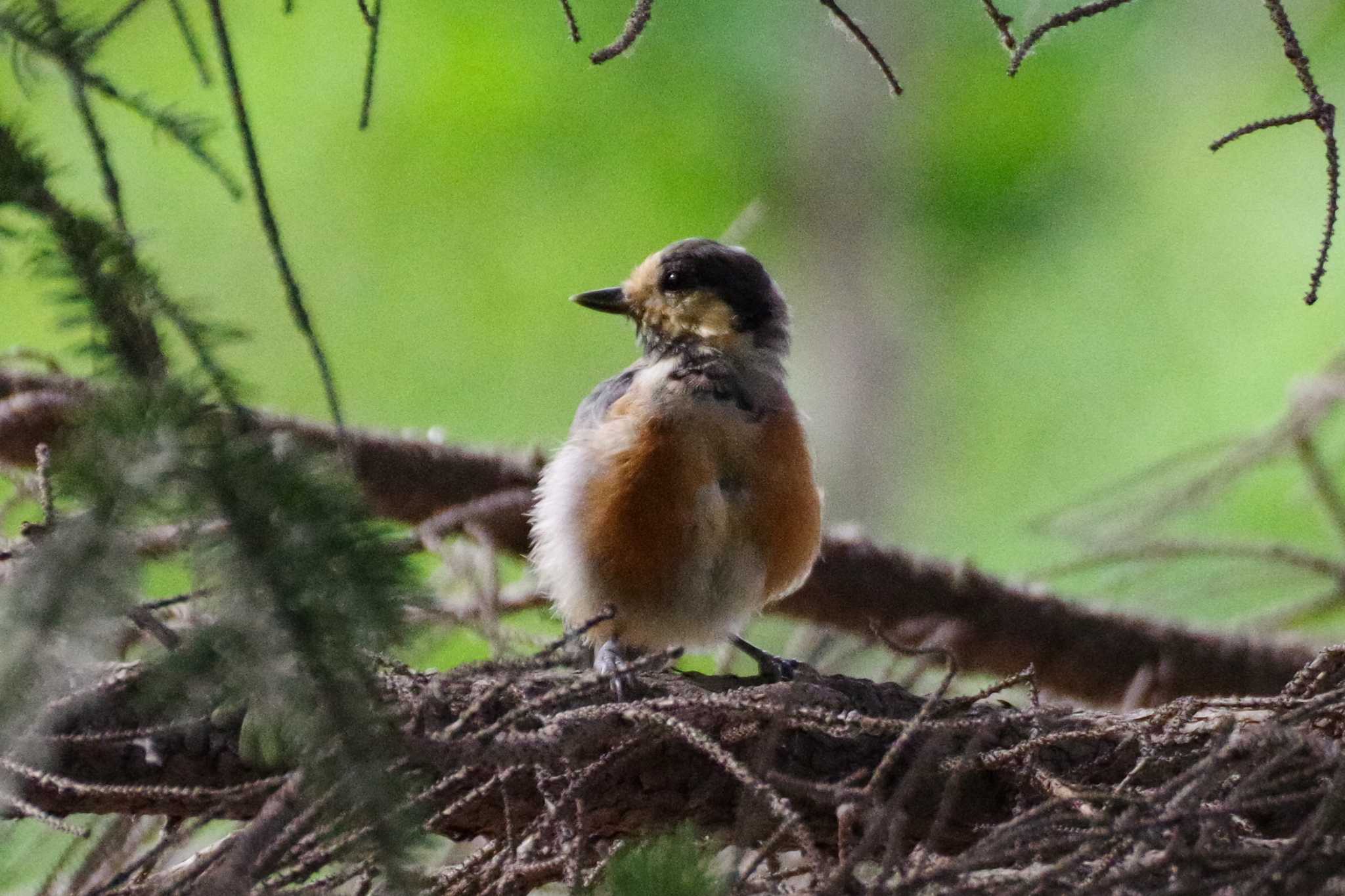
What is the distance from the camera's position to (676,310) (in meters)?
Answer: 3.07

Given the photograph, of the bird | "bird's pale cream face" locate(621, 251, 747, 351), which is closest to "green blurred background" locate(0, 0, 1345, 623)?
"bird's pale cream face" locate(621, 251, 747, 351)

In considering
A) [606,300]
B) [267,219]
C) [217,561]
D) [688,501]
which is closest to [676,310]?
[606,300]

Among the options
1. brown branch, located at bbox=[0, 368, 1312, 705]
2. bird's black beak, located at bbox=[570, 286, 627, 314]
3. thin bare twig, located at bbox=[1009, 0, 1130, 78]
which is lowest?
brown branch, located at bbox=[0, 368, 1312, 705]

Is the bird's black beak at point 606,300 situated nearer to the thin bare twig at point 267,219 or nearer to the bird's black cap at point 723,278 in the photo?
the bird's black cap at point 723,278

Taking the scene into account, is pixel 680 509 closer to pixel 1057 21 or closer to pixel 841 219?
pixel 1057 21

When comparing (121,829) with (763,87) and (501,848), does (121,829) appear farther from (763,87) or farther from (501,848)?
(763,87)

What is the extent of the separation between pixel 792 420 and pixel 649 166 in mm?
4676

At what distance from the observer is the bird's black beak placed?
3150 millimetres

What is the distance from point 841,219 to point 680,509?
6.12m

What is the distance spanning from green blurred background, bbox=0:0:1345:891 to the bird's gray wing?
3.05 meters

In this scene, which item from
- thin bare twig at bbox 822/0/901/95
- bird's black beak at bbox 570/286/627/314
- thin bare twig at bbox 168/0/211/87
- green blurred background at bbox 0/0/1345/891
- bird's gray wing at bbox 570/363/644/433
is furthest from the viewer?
green blurred background at bbox 0/0/1345/891

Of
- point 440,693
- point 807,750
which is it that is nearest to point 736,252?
point 807,750

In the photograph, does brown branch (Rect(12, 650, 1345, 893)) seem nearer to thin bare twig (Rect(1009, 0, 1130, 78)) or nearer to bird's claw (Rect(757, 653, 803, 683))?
bird's claw (Rect(757, 653, 803, 683))

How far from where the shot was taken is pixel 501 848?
169cm
